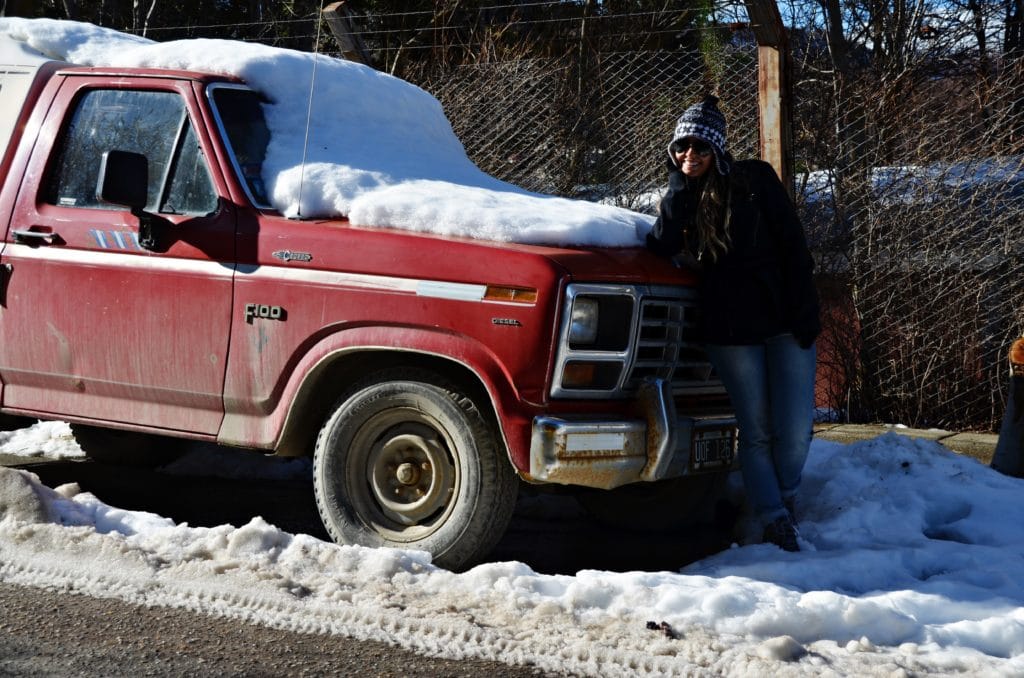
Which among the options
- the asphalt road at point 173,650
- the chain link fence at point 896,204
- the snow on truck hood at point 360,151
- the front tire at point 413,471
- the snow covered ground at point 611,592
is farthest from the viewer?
the chain link fence at point 896,204

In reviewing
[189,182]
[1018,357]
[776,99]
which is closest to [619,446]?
[189,182]

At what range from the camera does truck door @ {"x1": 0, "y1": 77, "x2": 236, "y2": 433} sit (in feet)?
17.3

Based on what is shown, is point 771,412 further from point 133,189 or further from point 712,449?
point 133,189

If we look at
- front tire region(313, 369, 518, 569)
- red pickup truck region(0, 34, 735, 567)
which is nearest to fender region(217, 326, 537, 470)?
red pickup truck region(0, 34, 735, 567)

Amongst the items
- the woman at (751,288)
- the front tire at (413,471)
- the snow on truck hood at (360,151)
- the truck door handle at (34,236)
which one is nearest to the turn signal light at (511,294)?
the snow on truck hood at (360,151)

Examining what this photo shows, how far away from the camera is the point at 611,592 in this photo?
4.32 meters

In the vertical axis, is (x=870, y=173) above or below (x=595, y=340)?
above

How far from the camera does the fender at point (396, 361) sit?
463 centimetres

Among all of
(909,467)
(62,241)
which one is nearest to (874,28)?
(909,467)

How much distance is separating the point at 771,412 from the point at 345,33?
15.6 feet

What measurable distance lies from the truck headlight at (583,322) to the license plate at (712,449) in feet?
2.15

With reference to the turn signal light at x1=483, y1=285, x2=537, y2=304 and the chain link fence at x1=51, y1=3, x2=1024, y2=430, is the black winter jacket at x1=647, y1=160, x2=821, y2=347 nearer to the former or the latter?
the turn signal light at x1=483, y1=285, x2=537, y2=304

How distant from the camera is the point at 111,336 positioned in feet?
17.9

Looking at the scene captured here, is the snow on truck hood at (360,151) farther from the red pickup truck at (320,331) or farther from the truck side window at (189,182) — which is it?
the truck side window at (189,182)
